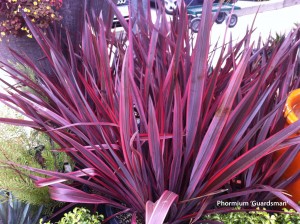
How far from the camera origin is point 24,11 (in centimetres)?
114

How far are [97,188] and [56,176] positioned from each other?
126 mm

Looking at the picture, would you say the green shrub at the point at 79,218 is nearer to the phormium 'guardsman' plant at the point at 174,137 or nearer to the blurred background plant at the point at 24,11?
the phormium 'guardsman' plant at the point at 174,137

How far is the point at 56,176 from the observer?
83 cm

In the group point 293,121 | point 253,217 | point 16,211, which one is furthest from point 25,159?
point 293,121

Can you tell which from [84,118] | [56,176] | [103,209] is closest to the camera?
[56,176]

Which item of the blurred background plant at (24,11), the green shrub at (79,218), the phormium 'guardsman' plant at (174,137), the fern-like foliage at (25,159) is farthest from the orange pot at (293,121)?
the blurred background plant at (24,11)

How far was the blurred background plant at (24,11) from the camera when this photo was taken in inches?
45.7

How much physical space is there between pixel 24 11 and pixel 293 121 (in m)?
0.91

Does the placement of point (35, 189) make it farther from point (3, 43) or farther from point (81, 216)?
point (3, 43)

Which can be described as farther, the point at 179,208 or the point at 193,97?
the point at 179,208

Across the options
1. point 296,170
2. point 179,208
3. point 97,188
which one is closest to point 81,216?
point 97,188

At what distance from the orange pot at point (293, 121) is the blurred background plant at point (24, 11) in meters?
0.83

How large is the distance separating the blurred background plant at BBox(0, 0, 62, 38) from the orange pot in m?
0.83

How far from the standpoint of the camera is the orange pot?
97 cm
